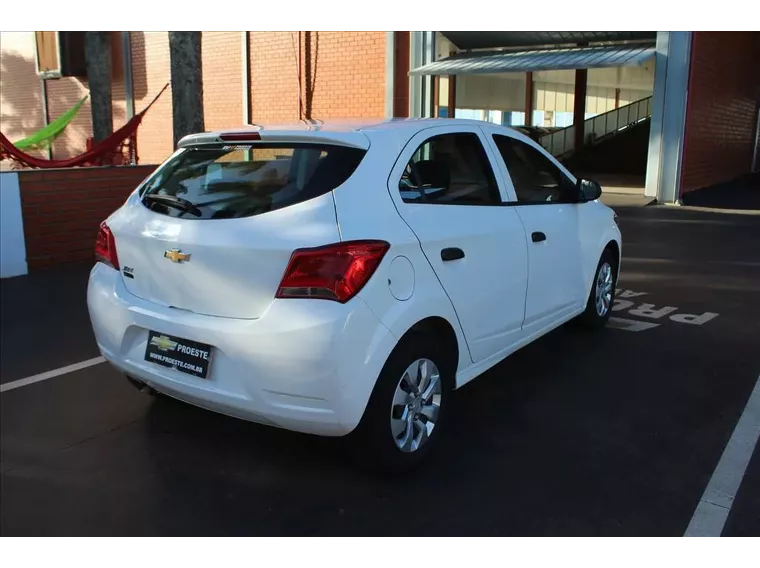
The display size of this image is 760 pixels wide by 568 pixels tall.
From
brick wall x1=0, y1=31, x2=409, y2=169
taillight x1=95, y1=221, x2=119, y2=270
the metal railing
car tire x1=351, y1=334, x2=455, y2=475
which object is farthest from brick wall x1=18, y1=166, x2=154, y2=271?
the metal railing

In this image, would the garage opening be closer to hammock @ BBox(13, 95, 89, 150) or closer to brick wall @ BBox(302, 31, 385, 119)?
brick wall @ BBox(302, 31, 385, 119)

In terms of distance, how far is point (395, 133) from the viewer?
3529 millimetres

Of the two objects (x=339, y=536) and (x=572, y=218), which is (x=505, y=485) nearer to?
(x=339, y=536)

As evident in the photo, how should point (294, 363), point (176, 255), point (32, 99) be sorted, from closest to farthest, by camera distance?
point (294, 363)
point (176, 255)
point (32, 99)

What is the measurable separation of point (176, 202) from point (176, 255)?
327 millimetres

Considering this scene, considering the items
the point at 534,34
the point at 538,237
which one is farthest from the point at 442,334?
the point at 534,34

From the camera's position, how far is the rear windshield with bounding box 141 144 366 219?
10.5ft

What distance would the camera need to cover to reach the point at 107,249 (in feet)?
12.2

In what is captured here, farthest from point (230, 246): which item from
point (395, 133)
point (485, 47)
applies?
point (485, 47)

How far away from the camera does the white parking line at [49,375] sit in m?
4.46

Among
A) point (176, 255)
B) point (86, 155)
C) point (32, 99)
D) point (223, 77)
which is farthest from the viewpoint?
point (32, 99)

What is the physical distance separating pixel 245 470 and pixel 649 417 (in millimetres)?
2265

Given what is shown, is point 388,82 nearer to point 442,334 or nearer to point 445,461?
point 442,334

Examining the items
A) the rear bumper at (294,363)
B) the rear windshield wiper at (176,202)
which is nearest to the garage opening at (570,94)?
the rear windshield wiper at (176,202)
